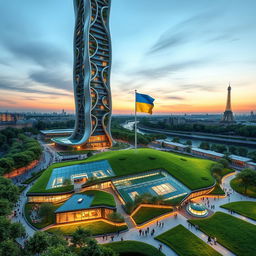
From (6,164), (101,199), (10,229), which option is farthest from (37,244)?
(6,164)

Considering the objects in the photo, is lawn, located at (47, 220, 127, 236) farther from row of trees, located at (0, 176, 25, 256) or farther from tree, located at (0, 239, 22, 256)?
tree, located at (0, 239, 22, 256)

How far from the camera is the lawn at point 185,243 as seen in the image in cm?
2491

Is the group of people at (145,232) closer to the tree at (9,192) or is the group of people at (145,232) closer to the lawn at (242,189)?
the tree at (9,192)

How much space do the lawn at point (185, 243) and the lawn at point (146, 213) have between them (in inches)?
180

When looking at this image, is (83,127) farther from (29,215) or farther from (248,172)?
(248,172)

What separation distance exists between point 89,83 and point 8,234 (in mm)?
75063

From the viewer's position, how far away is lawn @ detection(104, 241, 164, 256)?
2481 cm

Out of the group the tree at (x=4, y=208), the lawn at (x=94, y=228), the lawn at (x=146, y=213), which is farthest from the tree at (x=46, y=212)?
the lawn at (x=146, y=213)

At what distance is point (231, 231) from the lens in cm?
2947

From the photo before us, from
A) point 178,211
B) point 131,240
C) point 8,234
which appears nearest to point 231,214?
point 178,211

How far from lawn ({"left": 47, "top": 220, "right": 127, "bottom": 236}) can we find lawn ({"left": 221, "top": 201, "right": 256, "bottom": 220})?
87.4 feet

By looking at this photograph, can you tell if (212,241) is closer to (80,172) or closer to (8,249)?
(8,249)

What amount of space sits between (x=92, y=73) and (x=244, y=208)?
286ft

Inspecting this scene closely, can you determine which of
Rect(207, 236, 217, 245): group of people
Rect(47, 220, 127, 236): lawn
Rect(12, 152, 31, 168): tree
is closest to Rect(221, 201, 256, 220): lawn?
Rect(207, 236, 217, 245): group of people
